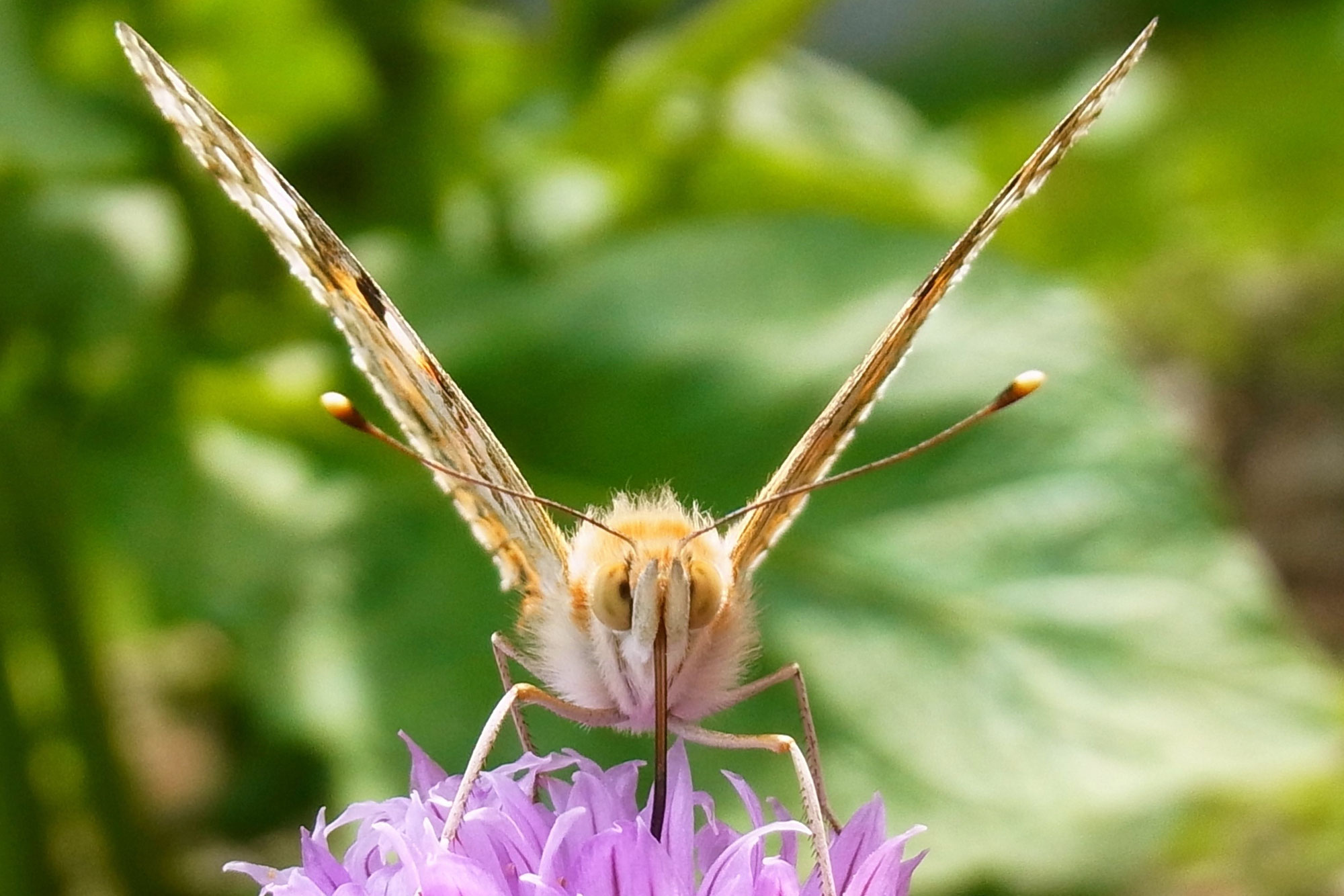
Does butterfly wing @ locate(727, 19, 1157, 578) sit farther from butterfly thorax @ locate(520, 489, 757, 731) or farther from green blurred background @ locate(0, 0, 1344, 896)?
green blurred background @ locate(0, 0, 1344, 896)

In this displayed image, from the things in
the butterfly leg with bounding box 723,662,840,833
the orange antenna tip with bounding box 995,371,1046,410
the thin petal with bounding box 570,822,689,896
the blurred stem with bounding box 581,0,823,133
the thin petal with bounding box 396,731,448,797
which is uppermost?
the blurred stem with bounding box 581,0,823,133

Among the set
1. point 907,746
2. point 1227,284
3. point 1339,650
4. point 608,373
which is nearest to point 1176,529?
point 907,746

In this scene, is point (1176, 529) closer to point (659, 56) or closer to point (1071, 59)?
point (659, 56)

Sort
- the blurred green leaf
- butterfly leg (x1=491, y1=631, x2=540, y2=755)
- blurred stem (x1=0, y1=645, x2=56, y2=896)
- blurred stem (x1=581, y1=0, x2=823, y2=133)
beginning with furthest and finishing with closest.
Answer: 1. blurred stem (x1=581, y1=0, x2=823, y2=133)
2. blurred stem (x1=0, y1=645, x2=56, y2=896)
3. the blurred green leaf
4. butterfly leg (x1=491, y1=631, x2=540, y2=755)

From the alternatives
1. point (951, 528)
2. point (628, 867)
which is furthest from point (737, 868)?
point (951, 528)

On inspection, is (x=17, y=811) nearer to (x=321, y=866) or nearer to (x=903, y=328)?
(x=321, y=866)

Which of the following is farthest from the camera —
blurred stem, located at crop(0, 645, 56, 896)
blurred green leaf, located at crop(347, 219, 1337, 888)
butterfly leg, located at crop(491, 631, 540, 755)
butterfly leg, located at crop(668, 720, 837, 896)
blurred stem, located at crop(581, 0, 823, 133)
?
blurred stem, located at crop(581, 0, 823, 133)

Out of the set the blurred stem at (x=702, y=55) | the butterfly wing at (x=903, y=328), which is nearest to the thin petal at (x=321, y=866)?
the butterfly wing at (x=903, y=328)

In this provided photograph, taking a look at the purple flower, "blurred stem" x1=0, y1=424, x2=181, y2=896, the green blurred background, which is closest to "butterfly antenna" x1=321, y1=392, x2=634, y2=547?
the purple flower
